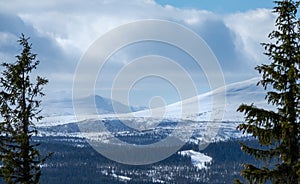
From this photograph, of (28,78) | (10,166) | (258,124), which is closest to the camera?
(258,124)

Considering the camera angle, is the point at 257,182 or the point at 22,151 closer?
the point at 257,182

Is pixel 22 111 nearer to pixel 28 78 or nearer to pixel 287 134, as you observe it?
pixel 28 78

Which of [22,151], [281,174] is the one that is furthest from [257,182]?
[22,151]

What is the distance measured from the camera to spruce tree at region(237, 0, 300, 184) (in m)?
17.4

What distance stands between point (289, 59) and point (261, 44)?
1244 millimetres

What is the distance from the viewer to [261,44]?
18.2 m

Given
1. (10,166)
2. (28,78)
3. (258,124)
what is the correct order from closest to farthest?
1. (258,124)
2. (10,166)
3. (28,78)

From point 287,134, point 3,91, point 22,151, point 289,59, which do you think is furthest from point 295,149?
point 3,91

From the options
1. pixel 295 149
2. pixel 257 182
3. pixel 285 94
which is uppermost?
pixel 285 94

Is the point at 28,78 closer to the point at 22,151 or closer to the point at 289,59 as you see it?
the point at 22,151

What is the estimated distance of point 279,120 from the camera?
17.5 m

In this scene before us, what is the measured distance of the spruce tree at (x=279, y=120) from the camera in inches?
685

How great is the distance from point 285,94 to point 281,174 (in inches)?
120

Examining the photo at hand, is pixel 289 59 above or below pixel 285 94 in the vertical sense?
above
